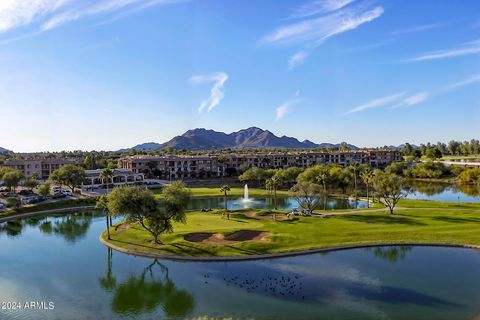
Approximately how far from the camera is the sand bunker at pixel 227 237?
5169 cm

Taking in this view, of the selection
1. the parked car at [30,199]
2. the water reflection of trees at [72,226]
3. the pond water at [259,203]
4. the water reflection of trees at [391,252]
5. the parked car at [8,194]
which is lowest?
the water reflection of trees at [391,252]

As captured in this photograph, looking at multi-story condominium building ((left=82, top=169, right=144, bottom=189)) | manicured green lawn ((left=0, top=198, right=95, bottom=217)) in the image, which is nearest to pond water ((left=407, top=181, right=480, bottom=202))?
manicured green lawn ((left=0, top=198, right=95, bottom=217))

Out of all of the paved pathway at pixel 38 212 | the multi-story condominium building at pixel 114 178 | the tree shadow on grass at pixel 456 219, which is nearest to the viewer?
the tree shadow on grass at pixel 456 219

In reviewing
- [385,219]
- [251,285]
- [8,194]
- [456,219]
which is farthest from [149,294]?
[8,194]

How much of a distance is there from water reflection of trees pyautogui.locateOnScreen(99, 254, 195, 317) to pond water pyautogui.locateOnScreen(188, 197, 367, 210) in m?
43.1

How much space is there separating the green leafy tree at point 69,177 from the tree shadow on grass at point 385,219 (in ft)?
225

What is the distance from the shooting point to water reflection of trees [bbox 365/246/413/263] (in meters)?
46.1

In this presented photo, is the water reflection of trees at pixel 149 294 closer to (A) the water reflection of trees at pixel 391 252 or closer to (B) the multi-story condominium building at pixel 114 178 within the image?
(A) the water reflection of trees at pixel 391 252

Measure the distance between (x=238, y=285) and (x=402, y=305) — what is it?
13.6 m

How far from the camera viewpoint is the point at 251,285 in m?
38.1

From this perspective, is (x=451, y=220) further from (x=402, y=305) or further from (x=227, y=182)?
(x=227, y=182)

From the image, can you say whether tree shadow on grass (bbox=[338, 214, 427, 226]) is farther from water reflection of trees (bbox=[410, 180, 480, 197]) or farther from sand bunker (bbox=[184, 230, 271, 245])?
water reflection of trees (bbox=[410, 180, 480, 197])

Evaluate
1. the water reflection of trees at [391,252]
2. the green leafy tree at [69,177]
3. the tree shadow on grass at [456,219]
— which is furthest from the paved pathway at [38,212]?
the tree shadow on grass at [456,219]

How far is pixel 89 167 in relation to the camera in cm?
15862
